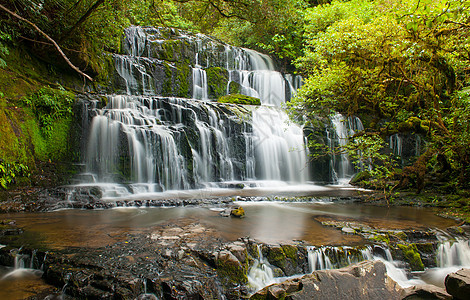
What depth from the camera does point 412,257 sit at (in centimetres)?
475

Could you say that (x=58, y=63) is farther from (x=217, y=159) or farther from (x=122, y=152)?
(x=217, y=159)

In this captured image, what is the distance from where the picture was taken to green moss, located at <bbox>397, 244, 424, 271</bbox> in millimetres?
4703

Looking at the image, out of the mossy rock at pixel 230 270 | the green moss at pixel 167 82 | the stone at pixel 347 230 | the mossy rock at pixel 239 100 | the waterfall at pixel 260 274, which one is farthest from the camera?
the green moss at pixel 167 82

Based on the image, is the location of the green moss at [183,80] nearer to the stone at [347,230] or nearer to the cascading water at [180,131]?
the cascading water at [180,131]

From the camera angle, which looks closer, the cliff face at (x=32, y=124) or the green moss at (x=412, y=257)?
the green moss at (x=412, y=257)

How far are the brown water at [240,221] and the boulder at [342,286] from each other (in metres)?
1.17

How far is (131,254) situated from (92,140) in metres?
7.31

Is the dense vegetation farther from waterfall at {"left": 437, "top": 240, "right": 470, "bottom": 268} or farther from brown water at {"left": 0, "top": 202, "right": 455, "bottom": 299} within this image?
waterfall at {"left": 437, "top": 240, "right": 470, "bottom": 268}

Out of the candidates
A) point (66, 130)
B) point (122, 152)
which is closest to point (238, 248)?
point (122, 152)

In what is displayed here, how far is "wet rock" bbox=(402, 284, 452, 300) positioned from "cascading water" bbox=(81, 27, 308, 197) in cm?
720

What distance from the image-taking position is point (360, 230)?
17.9ft

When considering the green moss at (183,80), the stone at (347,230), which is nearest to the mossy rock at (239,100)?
the green moss at (183,80)

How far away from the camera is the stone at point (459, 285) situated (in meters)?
3.09

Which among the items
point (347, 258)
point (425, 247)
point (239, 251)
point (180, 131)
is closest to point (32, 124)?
point (180, 131)
